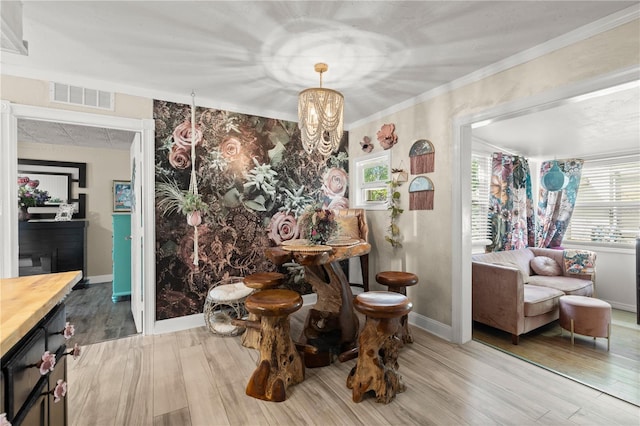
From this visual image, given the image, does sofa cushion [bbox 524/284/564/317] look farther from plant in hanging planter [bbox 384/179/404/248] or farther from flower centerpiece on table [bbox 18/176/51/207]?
flower centerpiece on table [bbox 18/176/51/207]

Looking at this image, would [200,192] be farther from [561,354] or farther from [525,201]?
[525,201]

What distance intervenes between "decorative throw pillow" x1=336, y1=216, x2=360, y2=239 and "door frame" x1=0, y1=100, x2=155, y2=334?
2.11 metres

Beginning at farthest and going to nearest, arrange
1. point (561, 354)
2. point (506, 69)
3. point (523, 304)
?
point (523, 304) < point (561, 354) < point (506, 69)

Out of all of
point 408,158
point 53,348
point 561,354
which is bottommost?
point 561,354

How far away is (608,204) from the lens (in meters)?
4.36

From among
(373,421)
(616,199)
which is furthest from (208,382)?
(616,199)

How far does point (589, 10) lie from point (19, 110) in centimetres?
434

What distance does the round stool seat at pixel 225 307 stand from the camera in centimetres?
293

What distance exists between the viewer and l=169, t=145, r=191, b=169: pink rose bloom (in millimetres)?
3068

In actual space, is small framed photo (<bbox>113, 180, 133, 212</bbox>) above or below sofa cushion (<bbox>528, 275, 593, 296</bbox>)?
above

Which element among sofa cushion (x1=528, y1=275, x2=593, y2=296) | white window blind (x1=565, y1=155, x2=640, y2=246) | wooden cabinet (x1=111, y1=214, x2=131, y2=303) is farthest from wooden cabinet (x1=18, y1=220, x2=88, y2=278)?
white window blind (x1=565, y1=155, x2=640, y2=246)

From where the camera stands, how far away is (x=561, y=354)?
2676 mm

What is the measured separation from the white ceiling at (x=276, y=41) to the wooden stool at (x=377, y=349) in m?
1.89

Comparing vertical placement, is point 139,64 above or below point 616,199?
above
